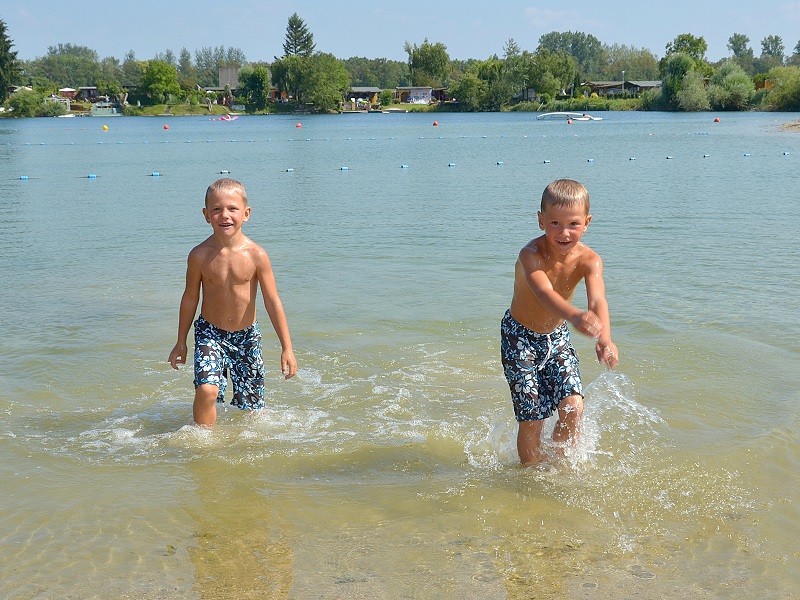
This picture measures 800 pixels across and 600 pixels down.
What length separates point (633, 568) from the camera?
148 inches

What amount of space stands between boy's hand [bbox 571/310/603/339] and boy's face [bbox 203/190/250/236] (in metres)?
2.24

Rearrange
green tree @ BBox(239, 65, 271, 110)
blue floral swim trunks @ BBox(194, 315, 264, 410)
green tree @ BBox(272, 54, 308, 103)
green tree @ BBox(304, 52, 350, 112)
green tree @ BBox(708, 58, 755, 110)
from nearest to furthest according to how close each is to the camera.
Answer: blue floral swim trunks @ BBox(194, 315, 264, 410) < green tree @ BBox(708, 58, 755, 110) < green tree @ BBox(304, 52, 350, 112) < green tree @ BBox(272, 54, 308, 103) < green tree @ BBox(239, 65, 271, 110)

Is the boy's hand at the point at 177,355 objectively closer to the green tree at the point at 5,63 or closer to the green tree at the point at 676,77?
the green tree at the point at 676,77

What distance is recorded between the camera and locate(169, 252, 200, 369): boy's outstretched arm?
17.2ft

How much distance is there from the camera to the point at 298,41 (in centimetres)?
17175

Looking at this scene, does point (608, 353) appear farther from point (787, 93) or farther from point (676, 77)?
point (676, 77)

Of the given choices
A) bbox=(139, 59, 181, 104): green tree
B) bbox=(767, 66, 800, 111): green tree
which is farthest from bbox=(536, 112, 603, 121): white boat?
bbox=(139, 59, 181, 104): green tree

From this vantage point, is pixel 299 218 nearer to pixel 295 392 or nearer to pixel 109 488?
pixel 295 392

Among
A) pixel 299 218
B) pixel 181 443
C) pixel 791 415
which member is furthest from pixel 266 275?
pixel 299 218

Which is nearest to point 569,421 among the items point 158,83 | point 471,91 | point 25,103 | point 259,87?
point 25,103

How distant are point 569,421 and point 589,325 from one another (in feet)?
3.34

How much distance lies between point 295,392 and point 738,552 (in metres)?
3.60

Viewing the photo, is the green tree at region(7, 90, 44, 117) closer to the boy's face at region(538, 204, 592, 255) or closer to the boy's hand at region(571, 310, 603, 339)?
the boy's face at region(538, 204, 592, 255)

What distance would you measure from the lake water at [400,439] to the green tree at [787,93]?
3101 inches
